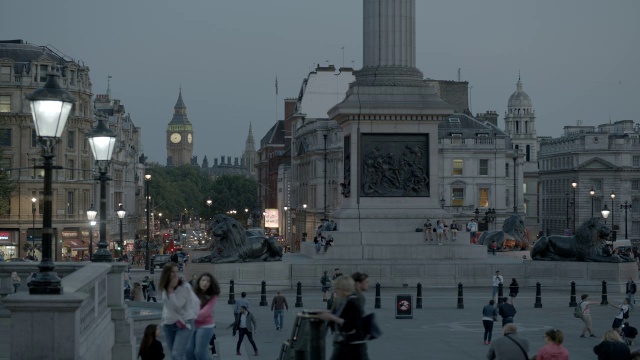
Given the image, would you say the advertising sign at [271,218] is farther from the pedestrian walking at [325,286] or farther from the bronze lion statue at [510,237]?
the pedestrian walking at [325,286]

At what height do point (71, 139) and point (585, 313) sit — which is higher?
point (71, 139)

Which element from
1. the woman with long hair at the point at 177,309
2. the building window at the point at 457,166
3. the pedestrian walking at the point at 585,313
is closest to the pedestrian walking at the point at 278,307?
the pedestrian walking at the point at 585,313

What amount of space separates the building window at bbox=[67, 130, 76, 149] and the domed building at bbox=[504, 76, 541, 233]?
64.8 meters

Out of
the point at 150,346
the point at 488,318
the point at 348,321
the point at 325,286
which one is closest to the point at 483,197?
the point at 325,286

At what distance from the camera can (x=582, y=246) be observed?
4750 cm

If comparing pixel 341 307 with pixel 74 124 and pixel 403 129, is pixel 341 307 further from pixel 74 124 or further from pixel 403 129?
pixel 74 124

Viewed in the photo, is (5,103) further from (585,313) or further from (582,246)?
(585,313)

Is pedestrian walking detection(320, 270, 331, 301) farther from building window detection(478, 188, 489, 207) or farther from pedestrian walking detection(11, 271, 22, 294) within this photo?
building window detection(478, 188, 489, 207)

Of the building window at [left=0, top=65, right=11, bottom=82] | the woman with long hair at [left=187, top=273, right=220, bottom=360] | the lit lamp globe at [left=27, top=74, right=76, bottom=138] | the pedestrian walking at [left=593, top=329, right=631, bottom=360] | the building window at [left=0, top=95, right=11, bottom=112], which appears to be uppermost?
the building window at [left=0, top=65, right=11, bottom=82]

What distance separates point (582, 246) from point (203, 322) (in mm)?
33852

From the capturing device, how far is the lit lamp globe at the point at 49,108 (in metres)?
→ 15.6

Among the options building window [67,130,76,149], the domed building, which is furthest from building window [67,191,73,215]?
the domed building

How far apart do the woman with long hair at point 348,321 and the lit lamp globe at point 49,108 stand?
4344mm

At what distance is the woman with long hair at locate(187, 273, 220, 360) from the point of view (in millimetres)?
15648
